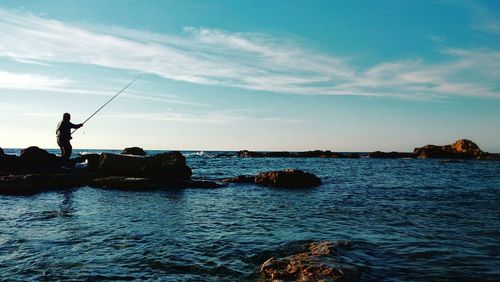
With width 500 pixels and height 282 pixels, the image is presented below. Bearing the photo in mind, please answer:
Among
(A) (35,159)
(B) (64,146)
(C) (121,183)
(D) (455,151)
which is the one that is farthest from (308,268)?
(D) (455,151)

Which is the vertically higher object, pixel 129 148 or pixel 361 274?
pixel 129 148

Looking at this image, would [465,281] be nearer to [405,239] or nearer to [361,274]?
[361,274]

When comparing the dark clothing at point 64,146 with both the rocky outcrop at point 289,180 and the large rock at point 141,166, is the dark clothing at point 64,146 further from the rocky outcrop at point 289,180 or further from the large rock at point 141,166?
the rocky outcrop at point 289,180

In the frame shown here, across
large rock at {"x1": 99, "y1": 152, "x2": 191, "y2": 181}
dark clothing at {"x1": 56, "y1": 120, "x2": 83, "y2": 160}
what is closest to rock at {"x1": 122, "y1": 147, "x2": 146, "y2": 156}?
large rock at {"x1": 99, "y1": 152, "x2": 191, "y2": 181}

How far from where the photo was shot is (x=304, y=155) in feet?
394

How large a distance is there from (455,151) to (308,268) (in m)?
103

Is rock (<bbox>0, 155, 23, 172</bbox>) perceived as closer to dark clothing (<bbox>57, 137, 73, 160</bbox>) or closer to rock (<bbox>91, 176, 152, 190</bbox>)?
dark clothing (<bbox>57, 137, 73, 160</bbox>)

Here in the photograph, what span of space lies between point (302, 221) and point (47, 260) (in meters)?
7.27

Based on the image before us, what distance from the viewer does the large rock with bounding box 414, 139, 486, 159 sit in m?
92.1

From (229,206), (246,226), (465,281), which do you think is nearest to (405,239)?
(465,281)

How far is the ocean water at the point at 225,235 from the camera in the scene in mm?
6758

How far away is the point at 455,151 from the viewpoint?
95.4m

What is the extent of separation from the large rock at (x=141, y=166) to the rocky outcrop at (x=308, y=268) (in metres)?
16.4

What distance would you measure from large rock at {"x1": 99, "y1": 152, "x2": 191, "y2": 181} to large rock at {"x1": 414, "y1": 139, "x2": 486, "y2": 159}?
9049 centimetres
